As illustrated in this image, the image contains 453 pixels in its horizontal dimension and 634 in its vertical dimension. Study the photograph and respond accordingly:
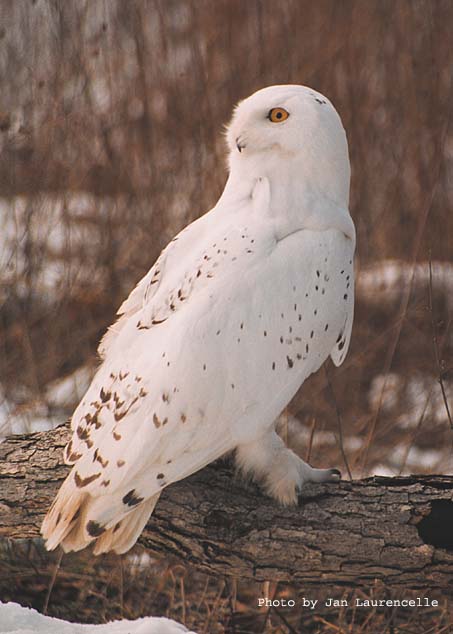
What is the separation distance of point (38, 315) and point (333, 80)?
214cm

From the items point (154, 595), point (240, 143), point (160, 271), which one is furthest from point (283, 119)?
point (154, 595)

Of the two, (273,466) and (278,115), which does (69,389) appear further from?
(278,115)

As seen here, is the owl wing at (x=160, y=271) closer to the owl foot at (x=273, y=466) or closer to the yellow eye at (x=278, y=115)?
the yellow eye at (x=278, y=115)

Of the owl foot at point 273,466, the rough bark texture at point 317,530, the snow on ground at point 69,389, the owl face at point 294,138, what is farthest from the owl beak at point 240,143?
the snow on ground at point 69,389

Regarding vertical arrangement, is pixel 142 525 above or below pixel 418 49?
below

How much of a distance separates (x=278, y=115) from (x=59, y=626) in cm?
138

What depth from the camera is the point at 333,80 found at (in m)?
5.51

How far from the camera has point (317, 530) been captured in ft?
8.07

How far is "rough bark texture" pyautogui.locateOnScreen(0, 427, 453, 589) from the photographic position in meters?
2.44

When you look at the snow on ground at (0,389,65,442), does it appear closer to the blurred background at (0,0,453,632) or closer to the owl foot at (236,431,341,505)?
the blurred background at (0,0,453,632)

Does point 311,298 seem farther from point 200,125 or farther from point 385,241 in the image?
point 385,241

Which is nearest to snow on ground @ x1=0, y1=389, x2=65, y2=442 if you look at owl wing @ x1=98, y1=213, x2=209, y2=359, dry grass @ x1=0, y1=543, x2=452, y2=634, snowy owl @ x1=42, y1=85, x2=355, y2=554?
dry grass @ x1=0, y1=543, x2=452, y2=634

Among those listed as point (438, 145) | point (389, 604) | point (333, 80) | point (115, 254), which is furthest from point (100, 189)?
point (389, 604)

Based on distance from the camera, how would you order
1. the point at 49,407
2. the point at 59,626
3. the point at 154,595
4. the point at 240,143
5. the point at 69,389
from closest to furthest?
the point at 59,626 → the point at 240,143 → the point at 154,595 → the point at 49,407 → the point at 69,389
